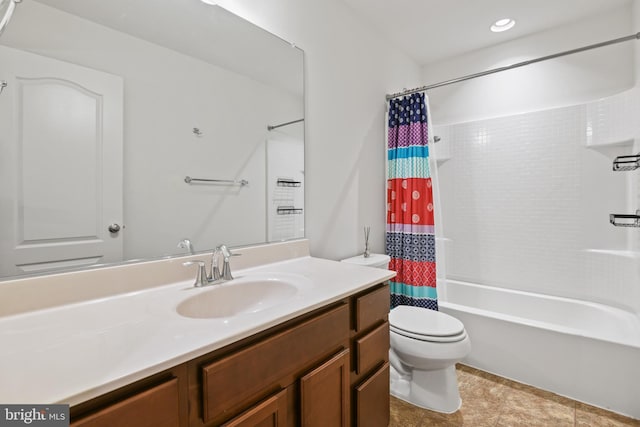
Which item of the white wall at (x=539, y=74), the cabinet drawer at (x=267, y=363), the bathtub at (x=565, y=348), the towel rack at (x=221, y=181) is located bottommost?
the bathtub at (x=565, y=348)

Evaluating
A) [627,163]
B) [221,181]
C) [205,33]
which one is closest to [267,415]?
[221,181]

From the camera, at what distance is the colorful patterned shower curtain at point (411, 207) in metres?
2.13

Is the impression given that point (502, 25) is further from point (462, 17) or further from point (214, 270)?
point (214, 270)

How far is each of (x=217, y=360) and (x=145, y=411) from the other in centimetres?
16

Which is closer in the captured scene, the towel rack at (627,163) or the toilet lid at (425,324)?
the toilet lid at (425,324)

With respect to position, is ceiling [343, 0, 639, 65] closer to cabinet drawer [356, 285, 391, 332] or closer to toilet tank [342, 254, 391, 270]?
toilet tank [342, 254, 391, 270]

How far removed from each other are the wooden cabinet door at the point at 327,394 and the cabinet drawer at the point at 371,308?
0.44ft

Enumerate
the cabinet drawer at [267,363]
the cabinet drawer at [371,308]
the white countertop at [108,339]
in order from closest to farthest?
the white countertop at [108,339] < the cabinet drawer at [267,363] < the cabinet drawer at [371,308]

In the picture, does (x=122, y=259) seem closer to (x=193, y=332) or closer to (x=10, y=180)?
(x=10, y=180)

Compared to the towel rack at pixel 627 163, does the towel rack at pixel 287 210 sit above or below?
below

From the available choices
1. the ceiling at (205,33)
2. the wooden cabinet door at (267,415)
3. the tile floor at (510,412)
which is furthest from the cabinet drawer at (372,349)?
the ceiling at (205,33)

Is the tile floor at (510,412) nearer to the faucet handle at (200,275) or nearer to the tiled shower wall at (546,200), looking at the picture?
the tiled shower wall at (546,200)

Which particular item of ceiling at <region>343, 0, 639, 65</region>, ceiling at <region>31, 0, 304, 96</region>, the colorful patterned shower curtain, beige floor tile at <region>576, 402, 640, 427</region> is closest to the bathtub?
beige floor tile at <region>576, 402, 640, 427</region>

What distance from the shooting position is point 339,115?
1.98 meters
